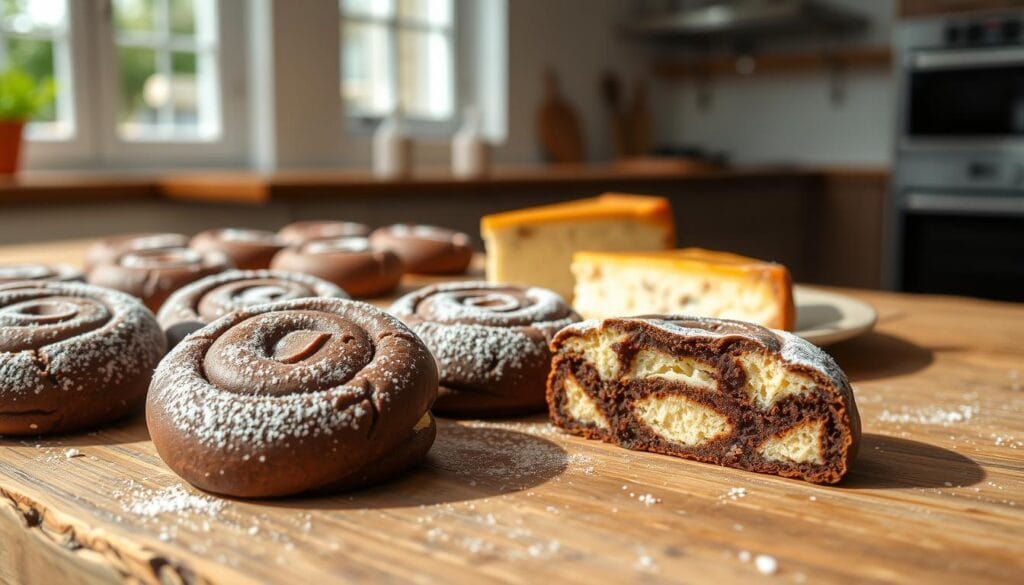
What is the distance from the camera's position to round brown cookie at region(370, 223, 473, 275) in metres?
1.82

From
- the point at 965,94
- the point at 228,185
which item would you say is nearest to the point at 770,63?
the point at 965,94

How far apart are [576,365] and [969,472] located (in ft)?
1.14

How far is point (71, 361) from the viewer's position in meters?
0.88

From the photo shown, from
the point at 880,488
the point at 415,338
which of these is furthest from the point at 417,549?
the point at 880,488

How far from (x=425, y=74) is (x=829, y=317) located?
350 cm

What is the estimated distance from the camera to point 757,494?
717mm

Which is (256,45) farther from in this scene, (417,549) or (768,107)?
(417,549)

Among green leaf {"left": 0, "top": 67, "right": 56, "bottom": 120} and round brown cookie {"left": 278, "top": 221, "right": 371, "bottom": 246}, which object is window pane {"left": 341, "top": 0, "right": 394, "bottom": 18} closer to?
green leaf {"left": 0, "top": 67, "right": 56, "bottom": 120}

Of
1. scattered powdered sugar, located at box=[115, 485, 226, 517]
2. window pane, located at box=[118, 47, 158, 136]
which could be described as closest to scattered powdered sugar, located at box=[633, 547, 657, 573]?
scattered powdered sugar, located at box=[115, 485, 226, 517]

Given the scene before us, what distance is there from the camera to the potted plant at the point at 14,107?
9.02ft

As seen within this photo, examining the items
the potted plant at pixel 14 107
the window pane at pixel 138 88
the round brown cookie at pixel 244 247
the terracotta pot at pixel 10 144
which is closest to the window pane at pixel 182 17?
the window pane at pixel 138 88

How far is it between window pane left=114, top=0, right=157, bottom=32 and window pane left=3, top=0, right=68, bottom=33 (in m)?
0.21

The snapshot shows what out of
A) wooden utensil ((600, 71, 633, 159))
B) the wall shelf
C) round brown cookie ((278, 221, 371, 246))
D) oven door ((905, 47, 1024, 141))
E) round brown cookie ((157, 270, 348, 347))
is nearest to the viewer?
round brown cookie ((157, 270, 348, 347))

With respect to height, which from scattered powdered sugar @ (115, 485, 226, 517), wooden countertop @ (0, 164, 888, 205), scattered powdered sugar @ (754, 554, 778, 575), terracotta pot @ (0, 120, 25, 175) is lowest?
scattered powdered sugar @ (115, 485, 226, 517)
